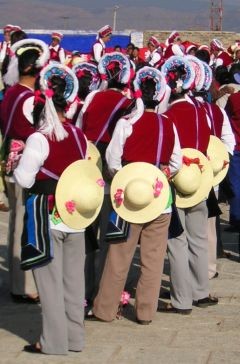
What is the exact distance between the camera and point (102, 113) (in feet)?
26.4

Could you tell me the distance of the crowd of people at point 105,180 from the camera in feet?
22.1

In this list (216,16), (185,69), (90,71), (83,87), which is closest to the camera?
(185,69)

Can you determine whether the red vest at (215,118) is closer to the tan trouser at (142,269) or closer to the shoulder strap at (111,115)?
the shoulder strap at (111,115)

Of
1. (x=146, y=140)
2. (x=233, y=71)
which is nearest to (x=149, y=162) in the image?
(x=146, y=140)

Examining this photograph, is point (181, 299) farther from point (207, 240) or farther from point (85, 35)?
point (85, 35)

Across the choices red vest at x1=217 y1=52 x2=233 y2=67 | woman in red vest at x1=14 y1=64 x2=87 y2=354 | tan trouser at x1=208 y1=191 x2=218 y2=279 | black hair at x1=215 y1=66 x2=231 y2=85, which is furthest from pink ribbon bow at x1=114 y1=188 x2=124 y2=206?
red vest at x1=217 y1=52 x2=233 y2=67

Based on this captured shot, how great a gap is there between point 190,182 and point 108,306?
3.87 ft

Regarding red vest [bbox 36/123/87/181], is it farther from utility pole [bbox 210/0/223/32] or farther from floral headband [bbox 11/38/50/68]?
utility pole [bbox 210/0/223/32]

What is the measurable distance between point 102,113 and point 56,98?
1317 mm

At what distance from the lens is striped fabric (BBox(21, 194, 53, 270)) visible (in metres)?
6.68

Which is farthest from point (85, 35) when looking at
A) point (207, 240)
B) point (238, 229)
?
point (207, 240)

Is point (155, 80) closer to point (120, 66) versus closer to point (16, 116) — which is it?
point (120, 66)

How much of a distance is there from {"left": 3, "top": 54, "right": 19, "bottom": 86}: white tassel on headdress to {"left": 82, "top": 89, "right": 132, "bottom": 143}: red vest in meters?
0.63

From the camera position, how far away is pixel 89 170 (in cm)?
687
